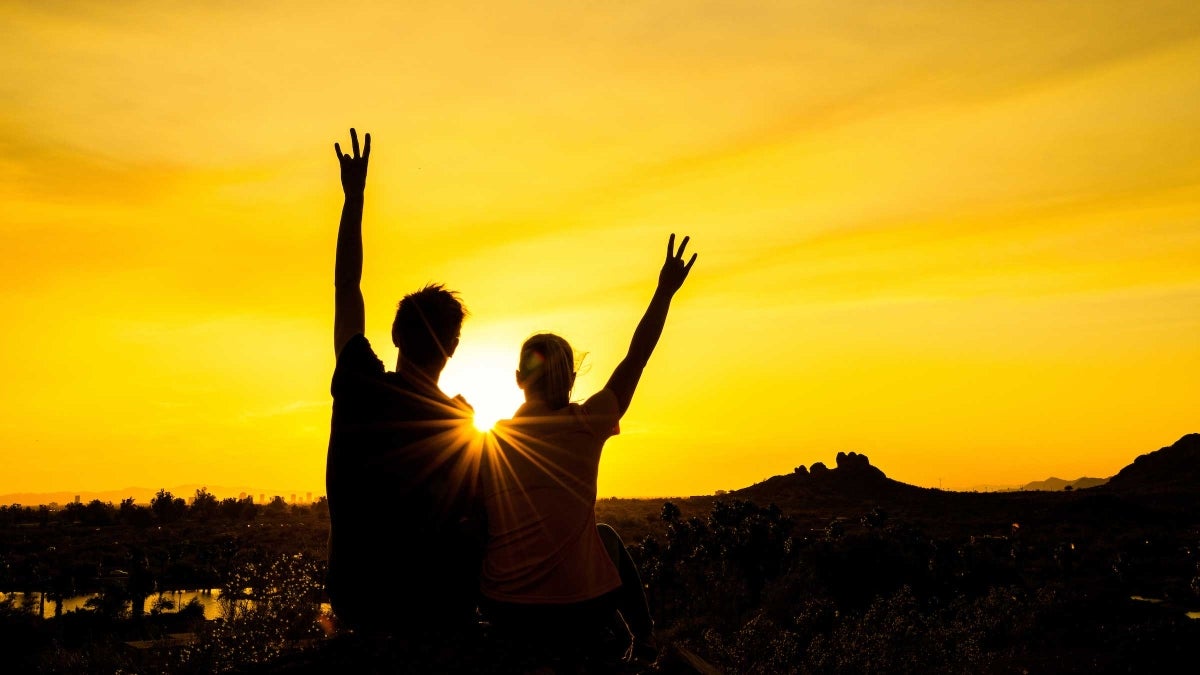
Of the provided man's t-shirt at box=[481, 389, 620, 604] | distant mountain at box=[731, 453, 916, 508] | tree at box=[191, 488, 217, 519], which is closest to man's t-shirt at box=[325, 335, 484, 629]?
man's t-shirt at box=[481, 389, 620, 604]

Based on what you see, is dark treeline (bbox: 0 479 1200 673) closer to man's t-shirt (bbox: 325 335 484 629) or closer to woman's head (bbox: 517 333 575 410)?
man's t-shirt (bbox: 325 335 484 629)

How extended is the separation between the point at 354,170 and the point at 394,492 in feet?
5.79

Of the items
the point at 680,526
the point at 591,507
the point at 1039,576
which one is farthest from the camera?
the point at 680,526

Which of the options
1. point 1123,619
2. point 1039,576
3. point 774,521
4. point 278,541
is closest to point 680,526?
point 774,521

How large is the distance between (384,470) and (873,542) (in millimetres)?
22070

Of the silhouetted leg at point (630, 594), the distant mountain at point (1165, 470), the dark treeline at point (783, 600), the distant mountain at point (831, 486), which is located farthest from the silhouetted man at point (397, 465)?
the distant mountain at point (1165, 470)

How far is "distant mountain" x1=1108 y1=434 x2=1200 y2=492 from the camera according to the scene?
251ft

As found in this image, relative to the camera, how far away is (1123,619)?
16.5 metres

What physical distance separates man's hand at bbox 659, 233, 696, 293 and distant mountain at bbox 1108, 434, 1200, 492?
78497mm

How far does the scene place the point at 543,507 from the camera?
16.4 ft

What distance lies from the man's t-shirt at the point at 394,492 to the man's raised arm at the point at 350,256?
142 mm

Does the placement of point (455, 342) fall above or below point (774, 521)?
above

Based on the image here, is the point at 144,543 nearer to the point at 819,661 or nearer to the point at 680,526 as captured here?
the point at 680,526

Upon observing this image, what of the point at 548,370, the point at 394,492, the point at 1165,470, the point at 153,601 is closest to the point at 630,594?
the point at 548,370
